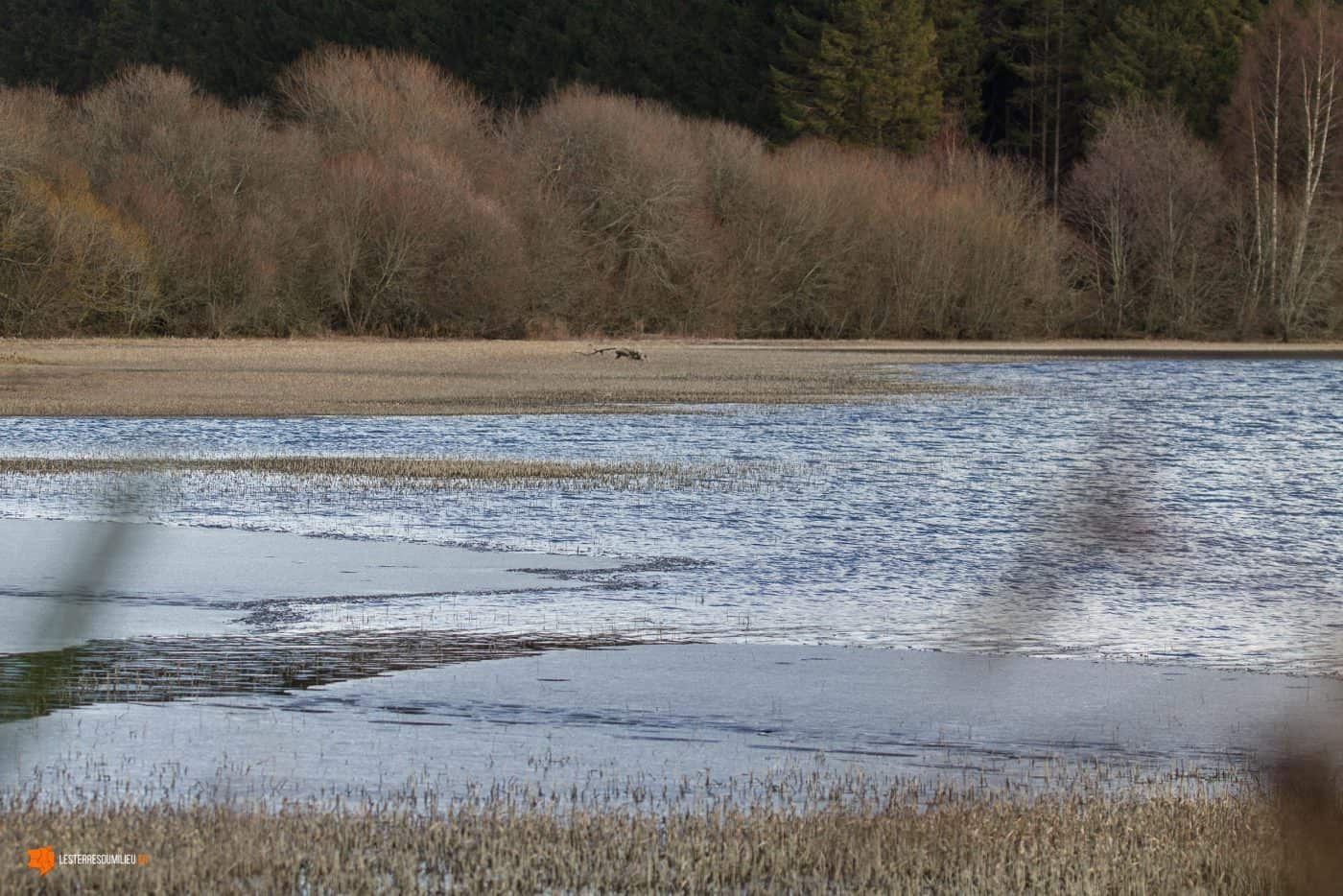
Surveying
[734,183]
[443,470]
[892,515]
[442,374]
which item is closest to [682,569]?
[892,515]

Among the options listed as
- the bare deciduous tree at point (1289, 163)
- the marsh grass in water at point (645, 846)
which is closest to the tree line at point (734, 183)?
the bare deciduous tree at point (1289, 163)

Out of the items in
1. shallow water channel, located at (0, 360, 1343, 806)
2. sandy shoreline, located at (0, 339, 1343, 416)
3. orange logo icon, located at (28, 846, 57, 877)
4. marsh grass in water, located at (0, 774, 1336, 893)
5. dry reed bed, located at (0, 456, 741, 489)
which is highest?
orange logo icon, located at (28, 846, 57, 877)

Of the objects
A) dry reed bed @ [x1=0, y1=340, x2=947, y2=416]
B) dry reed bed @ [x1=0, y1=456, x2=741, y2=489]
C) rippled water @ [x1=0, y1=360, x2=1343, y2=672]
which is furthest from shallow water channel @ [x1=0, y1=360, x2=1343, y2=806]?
dry reed bed @ [x1=0, y1=340, x2=947, y2=416]

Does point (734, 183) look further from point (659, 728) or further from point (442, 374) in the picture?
point (659, 728)

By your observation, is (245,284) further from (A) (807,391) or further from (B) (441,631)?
(B) (441,631)

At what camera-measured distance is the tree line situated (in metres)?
63.3

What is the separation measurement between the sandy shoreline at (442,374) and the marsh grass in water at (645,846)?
87.3 feet

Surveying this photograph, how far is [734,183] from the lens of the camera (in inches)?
2936

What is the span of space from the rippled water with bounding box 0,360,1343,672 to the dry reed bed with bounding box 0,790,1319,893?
0.97 meters

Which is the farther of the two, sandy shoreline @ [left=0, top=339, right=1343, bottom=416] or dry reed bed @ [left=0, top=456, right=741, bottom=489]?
sandy shoreline @ [left=0, top=339, right=1343, bottom=416]

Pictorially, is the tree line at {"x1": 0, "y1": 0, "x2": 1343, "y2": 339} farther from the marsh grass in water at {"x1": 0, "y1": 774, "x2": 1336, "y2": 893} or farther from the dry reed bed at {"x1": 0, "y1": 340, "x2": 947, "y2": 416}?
the marsh grass in water at {"x1": 0, "y1": 774, "x2": 1336, "y2": 893}

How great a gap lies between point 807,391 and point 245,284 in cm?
2774

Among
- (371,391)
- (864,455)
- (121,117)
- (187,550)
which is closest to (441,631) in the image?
(187,550)

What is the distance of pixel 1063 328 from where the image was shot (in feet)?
253
